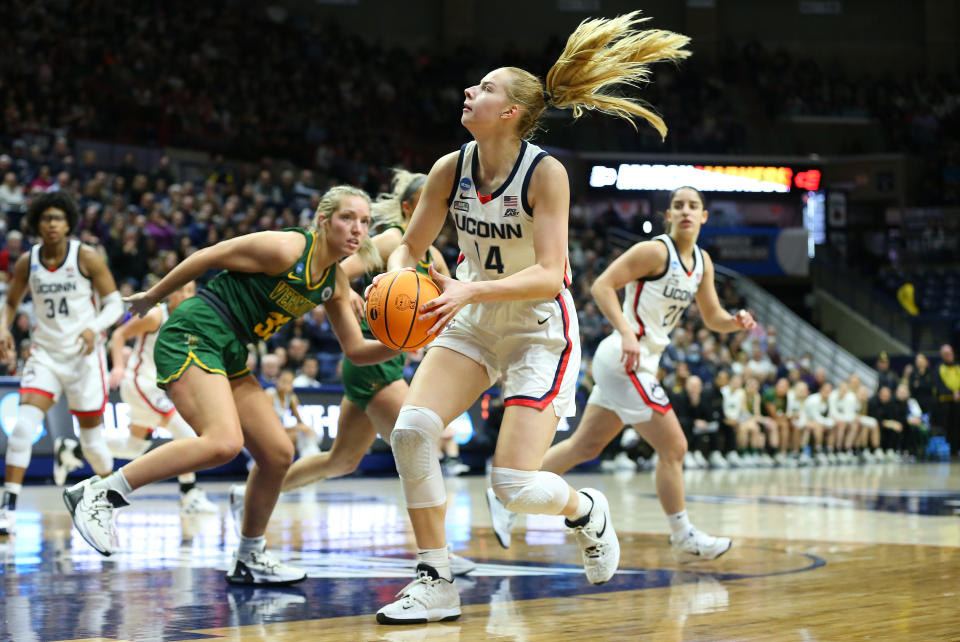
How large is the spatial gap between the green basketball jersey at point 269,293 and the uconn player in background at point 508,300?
0.78 m

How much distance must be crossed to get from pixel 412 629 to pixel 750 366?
667 inches

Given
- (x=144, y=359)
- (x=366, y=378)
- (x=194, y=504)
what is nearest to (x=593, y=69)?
(x=366, y=378)

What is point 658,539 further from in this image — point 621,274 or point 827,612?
point 827,612

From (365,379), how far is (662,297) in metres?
1.83

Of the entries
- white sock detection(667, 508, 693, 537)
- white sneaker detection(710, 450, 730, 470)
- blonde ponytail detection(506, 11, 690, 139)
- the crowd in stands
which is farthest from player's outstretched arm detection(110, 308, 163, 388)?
white sneaker detection(710, 450, 730, 470)

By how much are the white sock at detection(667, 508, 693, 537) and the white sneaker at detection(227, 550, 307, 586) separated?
220 cm

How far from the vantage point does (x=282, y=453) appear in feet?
18.4

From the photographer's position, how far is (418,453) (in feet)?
15.5

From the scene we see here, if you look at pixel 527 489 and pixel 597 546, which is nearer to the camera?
pixel 527 489

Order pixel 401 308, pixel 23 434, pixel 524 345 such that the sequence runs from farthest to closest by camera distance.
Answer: pixel 23 434, pixel 524 345, pixel 401 308

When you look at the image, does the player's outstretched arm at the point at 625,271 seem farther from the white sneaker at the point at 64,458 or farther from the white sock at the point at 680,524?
the white sneaker at the point at 64,458

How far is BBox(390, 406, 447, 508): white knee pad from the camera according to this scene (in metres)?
4.67

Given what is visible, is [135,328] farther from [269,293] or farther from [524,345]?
[524,345]

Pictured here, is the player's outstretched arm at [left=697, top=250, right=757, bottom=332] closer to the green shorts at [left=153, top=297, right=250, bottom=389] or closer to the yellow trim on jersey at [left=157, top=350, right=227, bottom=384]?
the green shorts at [left=153, top=297, right=250, bottom=389]
